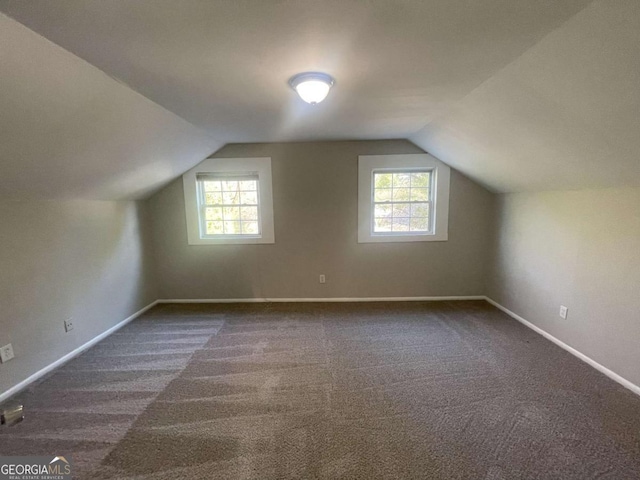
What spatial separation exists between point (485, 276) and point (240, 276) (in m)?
3.34

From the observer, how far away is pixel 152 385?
82.4 inches

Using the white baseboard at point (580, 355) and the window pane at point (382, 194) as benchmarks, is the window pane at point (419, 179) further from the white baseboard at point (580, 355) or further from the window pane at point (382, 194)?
the white baseboard at point (580, 355)

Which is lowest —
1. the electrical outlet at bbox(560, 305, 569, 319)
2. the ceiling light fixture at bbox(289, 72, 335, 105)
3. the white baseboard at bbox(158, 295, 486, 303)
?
the white baseboard at bbox(158, 295, 486, 303)

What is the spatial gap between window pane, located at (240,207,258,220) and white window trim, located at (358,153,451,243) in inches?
55.6

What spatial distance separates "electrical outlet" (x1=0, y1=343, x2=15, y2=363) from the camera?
195 centimetres

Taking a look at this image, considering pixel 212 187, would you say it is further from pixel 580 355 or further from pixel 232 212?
pixel 580 355

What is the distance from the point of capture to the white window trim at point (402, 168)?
3.55 meters

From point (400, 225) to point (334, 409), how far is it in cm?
256

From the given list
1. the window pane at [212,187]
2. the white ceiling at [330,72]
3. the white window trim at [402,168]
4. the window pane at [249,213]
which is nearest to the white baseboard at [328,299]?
the white window trim at [402,168]

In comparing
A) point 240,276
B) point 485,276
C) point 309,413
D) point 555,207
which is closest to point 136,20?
point 309,413

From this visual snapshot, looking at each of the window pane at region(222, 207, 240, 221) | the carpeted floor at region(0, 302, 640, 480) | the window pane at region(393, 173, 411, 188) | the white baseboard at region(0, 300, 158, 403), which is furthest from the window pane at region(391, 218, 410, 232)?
the white baseboard at region(0, 300, 158, 403)

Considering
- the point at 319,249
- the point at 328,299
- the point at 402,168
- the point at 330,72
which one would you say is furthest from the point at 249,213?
the point at 330,72

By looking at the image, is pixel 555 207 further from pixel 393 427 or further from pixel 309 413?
pixel 309 413

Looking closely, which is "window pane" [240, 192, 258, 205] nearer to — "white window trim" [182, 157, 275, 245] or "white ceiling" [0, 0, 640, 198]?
"white window trim" [182, 157, 275, 245]
